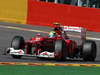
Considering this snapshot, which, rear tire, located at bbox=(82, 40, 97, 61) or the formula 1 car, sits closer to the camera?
the formula 1 car

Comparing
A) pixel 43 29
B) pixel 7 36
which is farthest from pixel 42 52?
pixel 43 29

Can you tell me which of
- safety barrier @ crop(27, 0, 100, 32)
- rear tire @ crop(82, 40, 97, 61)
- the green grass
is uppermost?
safety barrier @ crop(27, 0, 100, 32)

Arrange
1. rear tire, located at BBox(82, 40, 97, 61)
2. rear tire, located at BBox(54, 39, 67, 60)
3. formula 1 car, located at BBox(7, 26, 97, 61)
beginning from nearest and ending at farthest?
1. rear tire, located at BBox(54, 39, 67, 60)
2. formula 1 car, located at BBox(7, 26, 97, 61)
3. rear tire, located at BBox(82, 40, 97, 61)

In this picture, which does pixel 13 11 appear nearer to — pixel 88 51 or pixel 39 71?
pixel 88 51

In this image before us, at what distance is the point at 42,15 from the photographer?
29.7 m

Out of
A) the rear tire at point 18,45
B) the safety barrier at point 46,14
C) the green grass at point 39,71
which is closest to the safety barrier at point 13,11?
the safety barrier at point 46,14

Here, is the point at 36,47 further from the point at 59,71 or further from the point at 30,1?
the point at 30,1

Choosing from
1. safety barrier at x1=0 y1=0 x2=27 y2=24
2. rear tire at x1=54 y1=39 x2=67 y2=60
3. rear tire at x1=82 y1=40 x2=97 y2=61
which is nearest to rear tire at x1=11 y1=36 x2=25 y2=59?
rear tire at x1=54 y1=39 x2=67 y2=60

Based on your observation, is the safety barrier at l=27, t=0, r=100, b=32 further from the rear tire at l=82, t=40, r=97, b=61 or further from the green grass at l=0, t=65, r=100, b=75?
the green grass at l=0, t=65, r=100, b=75

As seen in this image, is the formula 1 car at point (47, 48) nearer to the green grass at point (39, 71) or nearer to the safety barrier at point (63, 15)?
the green grass at point (39, 71)

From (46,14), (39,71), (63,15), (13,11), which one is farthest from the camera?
(13,11)

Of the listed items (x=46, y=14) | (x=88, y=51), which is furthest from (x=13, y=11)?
(x=88, y=51)

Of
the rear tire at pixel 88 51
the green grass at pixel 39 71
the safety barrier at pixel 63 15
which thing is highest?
the safety barrier at pixel 63 15

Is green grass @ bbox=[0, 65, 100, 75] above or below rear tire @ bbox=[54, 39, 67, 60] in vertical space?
below
